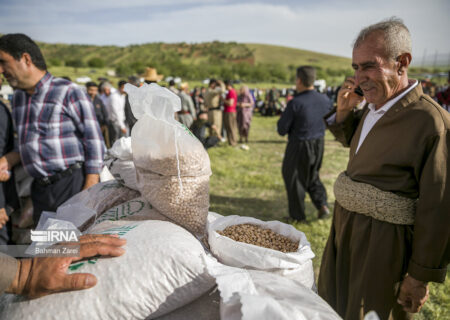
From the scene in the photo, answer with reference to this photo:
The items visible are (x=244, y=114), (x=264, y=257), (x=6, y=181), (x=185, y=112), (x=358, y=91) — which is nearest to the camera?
(x=264, y=257)

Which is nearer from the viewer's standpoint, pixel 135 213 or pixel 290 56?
pixel 135 213

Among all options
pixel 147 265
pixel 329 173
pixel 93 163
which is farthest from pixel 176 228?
pixel 329 173

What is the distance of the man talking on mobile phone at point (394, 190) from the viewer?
3.99 feet

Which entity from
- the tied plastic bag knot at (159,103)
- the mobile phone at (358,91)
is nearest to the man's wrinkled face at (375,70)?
the mobile phone at (358,91)

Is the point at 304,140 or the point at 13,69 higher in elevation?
the point at 13,69

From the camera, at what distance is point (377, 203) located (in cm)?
137

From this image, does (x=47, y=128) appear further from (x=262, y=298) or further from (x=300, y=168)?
(x=300, y=168)

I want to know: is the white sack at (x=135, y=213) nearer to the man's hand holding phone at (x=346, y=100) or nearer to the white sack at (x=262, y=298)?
the white sack at (x=262, y=298)

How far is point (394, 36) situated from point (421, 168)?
63cm

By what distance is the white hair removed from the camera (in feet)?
4.29

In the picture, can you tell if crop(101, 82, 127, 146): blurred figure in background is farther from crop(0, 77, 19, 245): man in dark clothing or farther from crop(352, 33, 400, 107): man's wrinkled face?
crop(352, 33, 400, 107): man's wrinkled face

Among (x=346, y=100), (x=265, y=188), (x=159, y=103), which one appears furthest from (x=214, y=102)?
(x=159, y=103)

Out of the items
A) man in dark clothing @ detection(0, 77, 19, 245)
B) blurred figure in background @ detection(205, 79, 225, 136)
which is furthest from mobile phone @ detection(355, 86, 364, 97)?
blurred figure in background @ detection(205, 79, 225, 136)

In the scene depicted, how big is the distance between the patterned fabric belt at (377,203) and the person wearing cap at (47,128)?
1.84 m
